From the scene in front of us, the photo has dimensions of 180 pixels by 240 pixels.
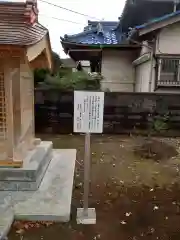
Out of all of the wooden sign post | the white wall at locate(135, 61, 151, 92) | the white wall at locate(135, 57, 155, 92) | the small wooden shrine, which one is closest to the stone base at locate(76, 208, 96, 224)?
the wooden sign post

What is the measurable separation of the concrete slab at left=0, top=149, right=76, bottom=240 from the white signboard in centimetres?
125

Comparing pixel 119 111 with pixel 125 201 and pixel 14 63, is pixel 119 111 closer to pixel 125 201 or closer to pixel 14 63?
pixel 125 201

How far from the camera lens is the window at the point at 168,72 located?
9.87 meters

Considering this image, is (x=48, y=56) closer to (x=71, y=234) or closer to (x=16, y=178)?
(x=16, y=178)

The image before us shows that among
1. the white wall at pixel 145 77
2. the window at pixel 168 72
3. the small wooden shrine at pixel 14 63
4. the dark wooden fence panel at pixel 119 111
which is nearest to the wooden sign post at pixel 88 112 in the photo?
the small wooden shrine at pixel 14 63

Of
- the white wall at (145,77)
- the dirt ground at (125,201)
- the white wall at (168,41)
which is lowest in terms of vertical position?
the dirt ground at (125,201)

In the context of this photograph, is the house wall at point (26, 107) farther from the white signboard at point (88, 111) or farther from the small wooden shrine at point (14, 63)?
the white signboard at point (88, 111)

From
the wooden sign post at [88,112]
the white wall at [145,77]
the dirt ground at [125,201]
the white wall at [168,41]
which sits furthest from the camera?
the white wall at [145,77]

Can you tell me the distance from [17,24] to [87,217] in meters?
3.16

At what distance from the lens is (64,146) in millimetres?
7918

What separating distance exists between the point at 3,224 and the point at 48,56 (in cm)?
351

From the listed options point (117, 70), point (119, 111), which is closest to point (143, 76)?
point (117, 70)

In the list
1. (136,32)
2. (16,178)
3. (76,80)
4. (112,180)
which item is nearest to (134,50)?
(136,32)

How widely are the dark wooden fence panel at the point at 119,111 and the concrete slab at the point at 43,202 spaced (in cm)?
430
